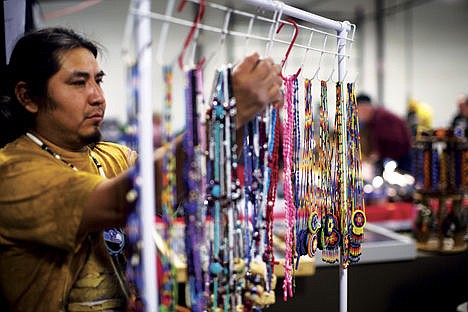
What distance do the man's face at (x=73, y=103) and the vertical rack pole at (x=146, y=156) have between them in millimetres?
235

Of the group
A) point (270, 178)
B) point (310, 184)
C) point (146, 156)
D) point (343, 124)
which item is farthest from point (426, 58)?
point (146, 156)

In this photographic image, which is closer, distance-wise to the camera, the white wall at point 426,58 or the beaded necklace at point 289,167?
the beaded necklace at point 289,167

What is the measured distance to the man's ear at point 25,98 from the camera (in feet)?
3.55

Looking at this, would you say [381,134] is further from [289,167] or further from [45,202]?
[45,202]

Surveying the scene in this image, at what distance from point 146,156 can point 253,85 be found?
0.88 ft

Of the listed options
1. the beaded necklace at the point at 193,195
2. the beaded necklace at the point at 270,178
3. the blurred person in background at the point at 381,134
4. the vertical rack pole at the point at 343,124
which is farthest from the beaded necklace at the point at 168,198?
the blurred person in background at the point at 381,134

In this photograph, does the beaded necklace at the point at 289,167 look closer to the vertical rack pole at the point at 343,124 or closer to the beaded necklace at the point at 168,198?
the vertical rack pole at the point at 343,124

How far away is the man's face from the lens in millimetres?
1036

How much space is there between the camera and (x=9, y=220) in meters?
0.98

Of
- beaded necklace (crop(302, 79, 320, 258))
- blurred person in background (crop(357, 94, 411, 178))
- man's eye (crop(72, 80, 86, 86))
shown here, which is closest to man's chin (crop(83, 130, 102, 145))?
man's eye (crop(72, 80, 86, 86))

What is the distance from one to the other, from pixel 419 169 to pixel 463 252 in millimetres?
447

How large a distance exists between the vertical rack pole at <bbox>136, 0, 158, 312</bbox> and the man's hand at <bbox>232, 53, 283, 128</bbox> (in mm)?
208

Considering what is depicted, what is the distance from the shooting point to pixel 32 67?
3.48ft

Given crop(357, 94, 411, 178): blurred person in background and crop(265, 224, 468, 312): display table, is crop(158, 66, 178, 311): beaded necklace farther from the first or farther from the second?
crop(357, 94, 411, 178): blurred person in background
